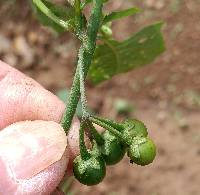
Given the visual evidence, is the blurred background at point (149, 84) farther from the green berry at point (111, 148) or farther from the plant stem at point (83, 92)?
the plant stem at point (83, 92)

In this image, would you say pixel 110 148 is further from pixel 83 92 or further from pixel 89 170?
pixel 83 92

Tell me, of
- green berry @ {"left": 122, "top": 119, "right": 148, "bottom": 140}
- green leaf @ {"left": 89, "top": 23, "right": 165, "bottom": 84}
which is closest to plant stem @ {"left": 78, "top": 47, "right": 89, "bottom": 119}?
green berry @ {"left": 122, "top": 119, "right": 148, "bottom": 140}

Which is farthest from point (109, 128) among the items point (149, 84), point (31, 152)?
point (149, 84)

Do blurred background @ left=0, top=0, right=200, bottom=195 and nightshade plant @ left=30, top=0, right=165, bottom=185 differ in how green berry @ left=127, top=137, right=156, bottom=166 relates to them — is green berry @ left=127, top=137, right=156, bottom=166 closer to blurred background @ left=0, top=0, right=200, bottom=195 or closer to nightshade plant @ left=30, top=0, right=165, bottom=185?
nightshade plant @ left=30, top=0, right=165, bottom=185

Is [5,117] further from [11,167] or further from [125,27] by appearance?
[125,27]

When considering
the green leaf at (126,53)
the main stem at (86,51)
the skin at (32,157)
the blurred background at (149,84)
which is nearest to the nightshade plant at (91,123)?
the main stem at (86,51)
